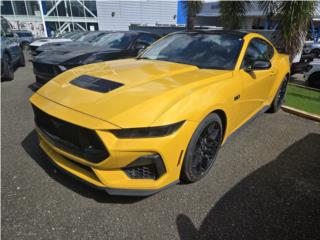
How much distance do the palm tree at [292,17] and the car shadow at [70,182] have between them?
788cm

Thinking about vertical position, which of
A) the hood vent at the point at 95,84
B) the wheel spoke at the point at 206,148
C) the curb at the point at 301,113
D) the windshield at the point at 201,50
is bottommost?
the curb at the point at 301,113

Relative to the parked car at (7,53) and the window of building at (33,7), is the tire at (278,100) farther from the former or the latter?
the window of building at (33,7)

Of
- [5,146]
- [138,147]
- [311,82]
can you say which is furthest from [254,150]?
[311,82]

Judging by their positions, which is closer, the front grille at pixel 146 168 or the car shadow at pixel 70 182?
the front grille at pixel 146 168

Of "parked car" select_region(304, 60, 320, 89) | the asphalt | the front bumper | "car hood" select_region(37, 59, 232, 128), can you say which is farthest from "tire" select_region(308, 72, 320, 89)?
the front bumper

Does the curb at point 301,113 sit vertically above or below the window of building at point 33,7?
below

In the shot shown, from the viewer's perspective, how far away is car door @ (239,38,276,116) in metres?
3.10

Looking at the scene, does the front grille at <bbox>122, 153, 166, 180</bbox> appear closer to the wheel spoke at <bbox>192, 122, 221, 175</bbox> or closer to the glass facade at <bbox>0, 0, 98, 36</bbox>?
the wheel spoke at <bbox>192, 122, 221, 175</bbox>

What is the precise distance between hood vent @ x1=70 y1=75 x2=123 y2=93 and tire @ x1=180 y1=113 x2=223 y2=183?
0.96m

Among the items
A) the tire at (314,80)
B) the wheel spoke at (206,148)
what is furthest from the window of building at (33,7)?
the wheel spoke at (206,148)

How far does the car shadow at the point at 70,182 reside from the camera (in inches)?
94.3

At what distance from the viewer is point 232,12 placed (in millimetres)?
9797

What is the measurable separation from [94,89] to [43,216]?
129 centimetres

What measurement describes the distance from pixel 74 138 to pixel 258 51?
317 centimetres
